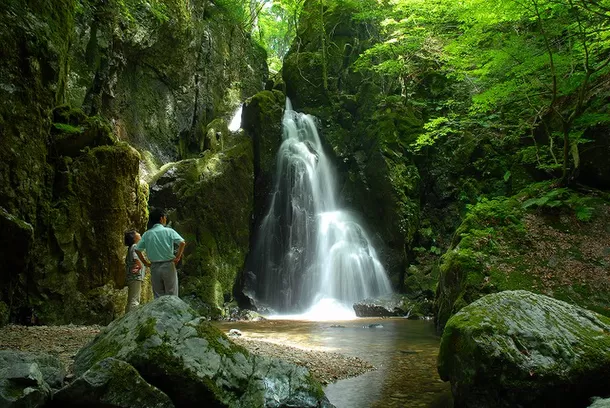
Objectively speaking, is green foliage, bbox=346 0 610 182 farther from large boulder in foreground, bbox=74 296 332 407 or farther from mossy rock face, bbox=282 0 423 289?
large boulder in foreground, bbox=74 296 332 407

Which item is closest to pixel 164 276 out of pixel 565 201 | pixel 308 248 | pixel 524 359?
pixel 524 359

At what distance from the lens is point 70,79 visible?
12.6 meters

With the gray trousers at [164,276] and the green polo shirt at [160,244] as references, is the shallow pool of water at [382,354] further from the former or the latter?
the green polo shirt at [160,244]

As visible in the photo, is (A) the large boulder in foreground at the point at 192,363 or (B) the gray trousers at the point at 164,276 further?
(B) the gray trousers at the point at 164,276

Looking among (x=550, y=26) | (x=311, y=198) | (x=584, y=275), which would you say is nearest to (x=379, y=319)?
(x=584, y=275)

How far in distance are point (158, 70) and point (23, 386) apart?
17143 mm

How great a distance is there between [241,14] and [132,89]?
376 inches

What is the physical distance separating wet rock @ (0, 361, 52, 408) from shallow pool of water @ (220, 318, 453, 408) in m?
2.85

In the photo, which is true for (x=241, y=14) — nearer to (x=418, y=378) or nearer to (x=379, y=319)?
(x=379, y=319)

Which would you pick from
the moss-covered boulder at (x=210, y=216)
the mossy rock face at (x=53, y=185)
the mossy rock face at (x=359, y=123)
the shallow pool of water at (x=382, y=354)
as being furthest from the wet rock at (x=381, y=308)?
the mossy rock face at (x=53, y=185)

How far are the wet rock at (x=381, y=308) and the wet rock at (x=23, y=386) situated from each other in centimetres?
1205

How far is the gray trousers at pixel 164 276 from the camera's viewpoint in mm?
6430

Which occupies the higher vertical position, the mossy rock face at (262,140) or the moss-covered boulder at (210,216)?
the mossy rock face at (262,140)

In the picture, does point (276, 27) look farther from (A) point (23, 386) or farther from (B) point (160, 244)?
(A) point (23, 386)
